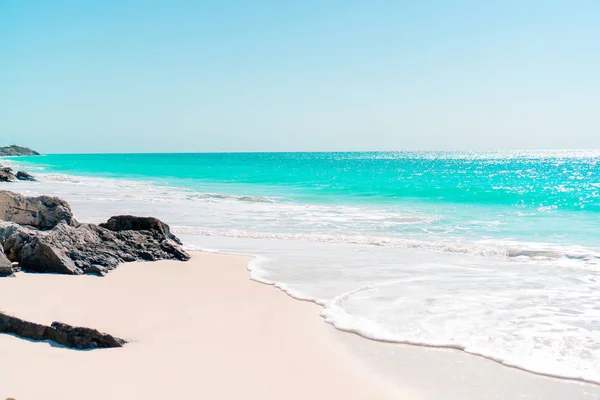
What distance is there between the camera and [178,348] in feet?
16.7

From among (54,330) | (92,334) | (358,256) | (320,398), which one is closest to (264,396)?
(320,398)

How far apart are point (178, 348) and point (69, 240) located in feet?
14.0

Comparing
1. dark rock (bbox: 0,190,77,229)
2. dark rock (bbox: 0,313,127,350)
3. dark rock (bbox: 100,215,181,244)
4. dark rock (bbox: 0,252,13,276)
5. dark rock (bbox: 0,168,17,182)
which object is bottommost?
dark rock (bbox: 0,168,17,182)

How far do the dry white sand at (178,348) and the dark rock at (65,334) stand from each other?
0.35 feet

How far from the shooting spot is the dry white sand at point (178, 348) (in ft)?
13.8

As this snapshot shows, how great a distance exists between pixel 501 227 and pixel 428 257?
25.0 ft

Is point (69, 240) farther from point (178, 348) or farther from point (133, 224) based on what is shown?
point (178, 348)

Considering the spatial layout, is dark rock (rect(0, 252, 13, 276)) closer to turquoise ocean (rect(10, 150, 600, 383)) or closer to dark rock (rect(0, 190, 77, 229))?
dark rock (rect(0, 190, 77, 229))

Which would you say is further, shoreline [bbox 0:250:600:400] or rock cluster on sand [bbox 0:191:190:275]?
rock cluster on sand [bbox 0:191:190:275]

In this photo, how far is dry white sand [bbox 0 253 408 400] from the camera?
4.20 metres

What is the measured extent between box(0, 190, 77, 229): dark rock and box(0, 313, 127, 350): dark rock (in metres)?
4.84

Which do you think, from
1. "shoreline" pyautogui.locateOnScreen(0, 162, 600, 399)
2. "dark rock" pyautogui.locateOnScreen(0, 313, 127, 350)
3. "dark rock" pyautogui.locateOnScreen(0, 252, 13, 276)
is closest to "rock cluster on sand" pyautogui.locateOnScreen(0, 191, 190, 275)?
"dark rock" pyautogui.locateOnScreen(0, 252, 13, 276)

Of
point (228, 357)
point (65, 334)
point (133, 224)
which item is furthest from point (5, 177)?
point (228, 357)

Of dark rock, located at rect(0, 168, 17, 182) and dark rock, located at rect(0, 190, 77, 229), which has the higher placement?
dark rock, located at rect(0, 190, 77, 229)
